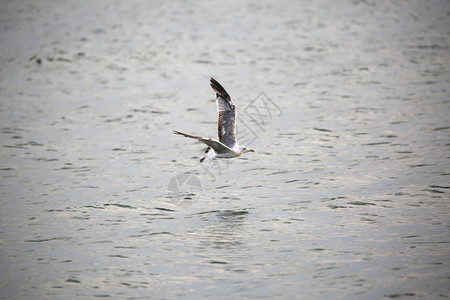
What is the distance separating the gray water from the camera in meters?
13.5

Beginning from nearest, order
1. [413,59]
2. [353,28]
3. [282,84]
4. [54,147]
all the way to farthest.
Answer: [54,147]
[282,84]
[413,59]
[353,28]

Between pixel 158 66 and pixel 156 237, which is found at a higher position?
pixel 158 66

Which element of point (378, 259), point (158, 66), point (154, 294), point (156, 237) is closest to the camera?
point (154, 294)

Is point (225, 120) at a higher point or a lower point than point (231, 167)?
higher

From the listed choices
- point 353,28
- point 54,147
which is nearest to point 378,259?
point 54,147

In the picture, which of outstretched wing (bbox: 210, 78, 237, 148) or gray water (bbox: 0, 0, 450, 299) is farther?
outstretched wing (bbox: 210, 78, 237, 148)

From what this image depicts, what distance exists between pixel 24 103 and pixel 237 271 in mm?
16949

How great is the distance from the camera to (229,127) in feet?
54.6

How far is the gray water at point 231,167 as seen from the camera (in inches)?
532

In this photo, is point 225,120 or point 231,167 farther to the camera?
point 231,167

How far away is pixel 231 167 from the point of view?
20.0 metres

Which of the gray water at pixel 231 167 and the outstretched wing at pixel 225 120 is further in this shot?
the outstretched wing at pixel 225 120

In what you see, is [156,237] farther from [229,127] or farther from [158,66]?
[158,66]

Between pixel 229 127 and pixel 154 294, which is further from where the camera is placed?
pixel 229 127
